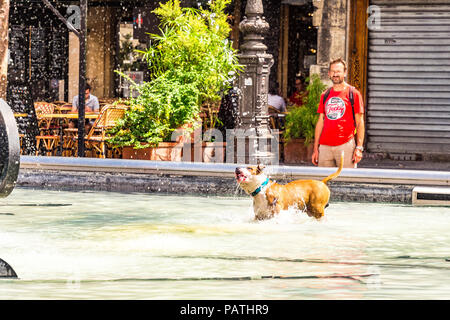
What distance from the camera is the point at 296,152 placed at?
1680 centimetres

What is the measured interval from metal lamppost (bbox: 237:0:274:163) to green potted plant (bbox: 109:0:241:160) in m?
0.26

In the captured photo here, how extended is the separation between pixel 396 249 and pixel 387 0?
10.5 m

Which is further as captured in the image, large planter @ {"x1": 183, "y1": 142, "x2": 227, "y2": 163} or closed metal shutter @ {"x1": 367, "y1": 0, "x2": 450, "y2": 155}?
closed metal shutter @ {"x1": 367, "y1": 0, "x2": 450, "y2": 155}

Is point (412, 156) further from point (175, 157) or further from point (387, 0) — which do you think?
point (175, 157)

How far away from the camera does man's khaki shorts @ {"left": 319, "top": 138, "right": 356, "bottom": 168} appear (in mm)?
10414

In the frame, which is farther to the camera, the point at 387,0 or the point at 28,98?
the point at 387,0

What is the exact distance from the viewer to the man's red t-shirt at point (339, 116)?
10203mm

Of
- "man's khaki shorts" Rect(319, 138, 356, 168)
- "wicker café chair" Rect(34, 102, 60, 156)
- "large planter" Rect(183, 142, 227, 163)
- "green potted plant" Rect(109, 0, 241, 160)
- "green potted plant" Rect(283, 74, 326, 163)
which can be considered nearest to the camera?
"man's khaki shorts" Rect(319, 138, 356, 168)

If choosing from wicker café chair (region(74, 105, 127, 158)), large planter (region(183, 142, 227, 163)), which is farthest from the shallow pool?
wicker café chair (region(74, 105, 127, 158))

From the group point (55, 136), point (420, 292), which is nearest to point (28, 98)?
point (55, 136)

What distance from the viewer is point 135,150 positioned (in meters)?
13.8

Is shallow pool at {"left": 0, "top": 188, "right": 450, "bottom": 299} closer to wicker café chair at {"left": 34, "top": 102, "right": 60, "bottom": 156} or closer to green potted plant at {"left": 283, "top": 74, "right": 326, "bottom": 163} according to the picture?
wicker café chair at {"left": 34, "top": 102, "right": 60, "bottom": 156}

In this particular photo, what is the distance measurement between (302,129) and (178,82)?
317 cm

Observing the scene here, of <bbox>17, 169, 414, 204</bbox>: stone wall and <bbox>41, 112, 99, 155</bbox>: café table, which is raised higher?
<bbox>41, 112, 99, 155</bbox>: café table
